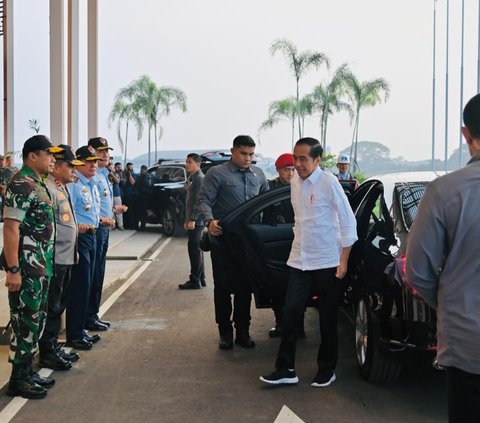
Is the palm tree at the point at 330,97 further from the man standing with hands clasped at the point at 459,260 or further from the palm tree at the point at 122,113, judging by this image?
the man standing with hands clasped at the point at 459,260

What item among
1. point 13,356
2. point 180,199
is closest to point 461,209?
point 13,356

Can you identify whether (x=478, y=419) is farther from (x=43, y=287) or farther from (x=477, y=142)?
(x=43, y=287)

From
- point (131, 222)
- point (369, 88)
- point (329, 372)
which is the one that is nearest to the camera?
point (329, 372)

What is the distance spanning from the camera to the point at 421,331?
4.52 m

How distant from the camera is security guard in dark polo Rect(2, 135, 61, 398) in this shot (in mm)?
4691

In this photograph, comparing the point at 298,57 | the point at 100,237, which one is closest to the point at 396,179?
the point at 100,237

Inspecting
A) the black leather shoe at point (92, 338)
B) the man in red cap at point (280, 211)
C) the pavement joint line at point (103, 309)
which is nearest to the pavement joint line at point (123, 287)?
the pavement joint line at point (103, 309)

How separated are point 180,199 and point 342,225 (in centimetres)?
1302

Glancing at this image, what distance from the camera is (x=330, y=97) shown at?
35.8 m

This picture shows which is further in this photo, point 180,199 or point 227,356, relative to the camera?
point 180,199

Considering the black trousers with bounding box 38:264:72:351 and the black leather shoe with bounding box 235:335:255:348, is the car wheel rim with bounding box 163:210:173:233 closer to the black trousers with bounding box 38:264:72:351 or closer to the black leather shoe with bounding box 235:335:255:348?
the black leather shoe with bounding box 235:335:255:348

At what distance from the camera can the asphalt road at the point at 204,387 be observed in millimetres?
4711

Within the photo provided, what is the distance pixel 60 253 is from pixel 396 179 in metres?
2.85

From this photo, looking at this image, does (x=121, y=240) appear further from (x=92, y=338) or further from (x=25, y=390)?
(x=25, y=390)
